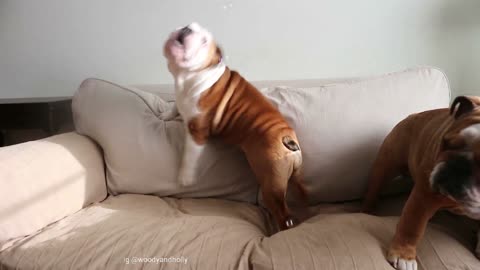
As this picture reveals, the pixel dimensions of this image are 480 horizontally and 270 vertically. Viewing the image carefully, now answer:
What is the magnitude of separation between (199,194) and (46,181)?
0.48 m

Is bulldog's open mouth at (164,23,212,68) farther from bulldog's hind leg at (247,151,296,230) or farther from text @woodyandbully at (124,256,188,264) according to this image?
text @woodyandbully at (124,256,188,264)

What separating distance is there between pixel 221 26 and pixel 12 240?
3.60 ft

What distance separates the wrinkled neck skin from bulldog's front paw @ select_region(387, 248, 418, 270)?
2.20ft

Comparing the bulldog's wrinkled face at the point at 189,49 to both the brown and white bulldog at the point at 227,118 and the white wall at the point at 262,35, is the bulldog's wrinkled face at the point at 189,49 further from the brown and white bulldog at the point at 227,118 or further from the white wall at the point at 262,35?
the white wall at the point at 262,35

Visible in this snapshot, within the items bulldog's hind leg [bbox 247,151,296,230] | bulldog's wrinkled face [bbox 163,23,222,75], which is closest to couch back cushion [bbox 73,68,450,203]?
bulldog's hind leg [bbox 247,151,296,230]

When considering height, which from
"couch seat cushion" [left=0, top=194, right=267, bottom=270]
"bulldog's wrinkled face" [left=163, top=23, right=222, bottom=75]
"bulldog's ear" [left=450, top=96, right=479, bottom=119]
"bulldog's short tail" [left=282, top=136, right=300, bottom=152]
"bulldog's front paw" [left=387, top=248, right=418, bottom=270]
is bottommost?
"couch seat cushion" [left=0, top=194, right=267, bottom=270]

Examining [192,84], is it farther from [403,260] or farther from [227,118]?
[403,260]

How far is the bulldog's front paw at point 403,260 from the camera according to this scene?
2.61ft

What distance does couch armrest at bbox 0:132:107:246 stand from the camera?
0.96m

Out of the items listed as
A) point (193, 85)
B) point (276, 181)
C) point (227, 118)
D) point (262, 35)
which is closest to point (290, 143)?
point (276, 181)

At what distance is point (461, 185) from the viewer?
2.27 feet

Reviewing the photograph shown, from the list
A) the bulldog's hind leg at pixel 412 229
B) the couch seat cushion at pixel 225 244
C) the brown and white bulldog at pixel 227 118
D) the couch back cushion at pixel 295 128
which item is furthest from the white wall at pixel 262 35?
the bulldog's hind leg at pixel 412 229

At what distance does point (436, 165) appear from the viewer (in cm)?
74

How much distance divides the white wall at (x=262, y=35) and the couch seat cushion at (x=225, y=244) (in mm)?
788
